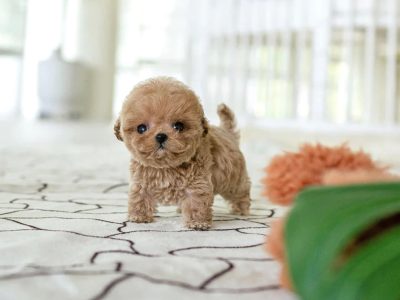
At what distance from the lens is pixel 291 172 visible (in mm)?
543

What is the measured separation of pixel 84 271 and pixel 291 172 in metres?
0.24

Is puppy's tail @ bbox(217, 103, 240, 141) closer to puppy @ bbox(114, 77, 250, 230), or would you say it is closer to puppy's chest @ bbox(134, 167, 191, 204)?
puppy @ bbox(114, 77, 250, 230)

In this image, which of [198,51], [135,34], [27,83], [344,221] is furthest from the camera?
[135,34]

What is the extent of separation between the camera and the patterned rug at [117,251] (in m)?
0.45

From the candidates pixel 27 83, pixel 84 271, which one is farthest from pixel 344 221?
pixel 27 83

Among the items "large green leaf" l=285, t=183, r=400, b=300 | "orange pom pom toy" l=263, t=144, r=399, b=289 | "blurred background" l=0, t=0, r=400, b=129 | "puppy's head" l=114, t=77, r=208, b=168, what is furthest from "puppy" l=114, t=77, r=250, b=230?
"blurred background" l=0, t=0, r=400, b=129

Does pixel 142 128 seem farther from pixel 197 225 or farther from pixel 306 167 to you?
pixel 306 167

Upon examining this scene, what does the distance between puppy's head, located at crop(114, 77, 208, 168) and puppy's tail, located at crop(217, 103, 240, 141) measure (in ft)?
0.74

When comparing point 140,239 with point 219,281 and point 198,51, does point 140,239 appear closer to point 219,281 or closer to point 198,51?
point 219,281

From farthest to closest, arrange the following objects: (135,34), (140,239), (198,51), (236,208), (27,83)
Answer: (135,34), (27,83), (198,51), (236,208), (140,239)

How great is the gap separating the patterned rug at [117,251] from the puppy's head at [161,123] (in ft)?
0.37

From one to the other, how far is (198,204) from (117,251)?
21 cm

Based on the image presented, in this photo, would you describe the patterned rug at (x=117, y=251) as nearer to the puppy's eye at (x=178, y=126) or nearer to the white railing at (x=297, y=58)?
the puppy's eye at (x=178, y=126)

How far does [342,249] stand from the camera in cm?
35
